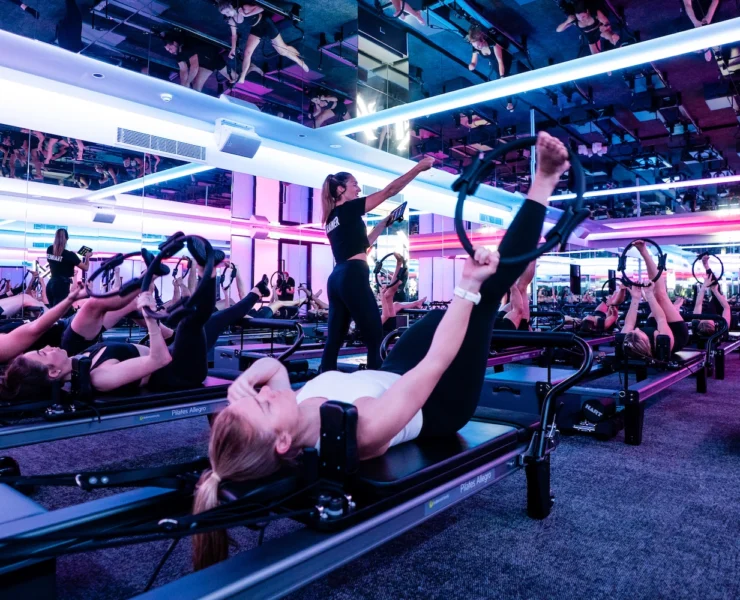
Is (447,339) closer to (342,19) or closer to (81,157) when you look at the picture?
(342,19)

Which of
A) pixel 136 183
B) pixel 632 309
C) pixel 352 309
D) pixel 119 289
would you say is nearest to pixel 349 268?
pixel 352 309

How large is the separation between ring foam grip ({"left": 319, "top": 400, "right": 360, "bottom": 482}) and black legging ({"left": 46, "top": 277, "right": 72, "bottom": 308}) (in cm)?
543

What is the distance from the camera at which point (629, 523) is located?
2.28 meters

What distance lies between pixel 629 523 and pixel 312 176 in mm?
6268

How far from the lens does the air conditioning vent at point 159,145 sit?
17.9 feet

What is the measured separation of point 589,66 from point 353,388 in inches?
165

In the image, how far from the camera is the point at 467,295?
1.59 meters

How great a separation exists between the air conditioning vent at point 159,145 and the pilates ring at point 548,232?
486 cm

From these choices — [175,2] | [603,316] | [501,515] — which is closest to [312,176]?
[175,2]

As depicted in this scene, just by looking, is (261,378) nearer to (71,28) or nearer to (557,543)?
(557,543)

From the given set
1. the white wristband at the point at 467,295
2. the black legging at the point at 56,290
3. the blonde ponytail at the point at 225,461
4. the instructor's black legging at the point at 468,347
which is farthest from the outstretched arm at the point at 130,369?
the black legging at the point at 56,290

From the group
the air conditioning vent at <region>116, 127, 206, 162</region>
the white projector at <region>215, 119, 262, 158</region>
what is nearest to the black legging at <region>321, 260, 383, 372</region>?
the white projector at <region>215, 119, 262, 158</region>

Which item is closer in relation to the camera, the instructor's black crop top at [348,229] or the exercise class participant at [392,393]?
the exercise class participant at [392,393]

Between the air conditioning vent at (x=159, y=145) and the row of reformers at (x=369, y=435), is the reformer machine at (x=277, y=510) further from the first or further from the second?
the air conditioning vent at (x=159, y=145)
